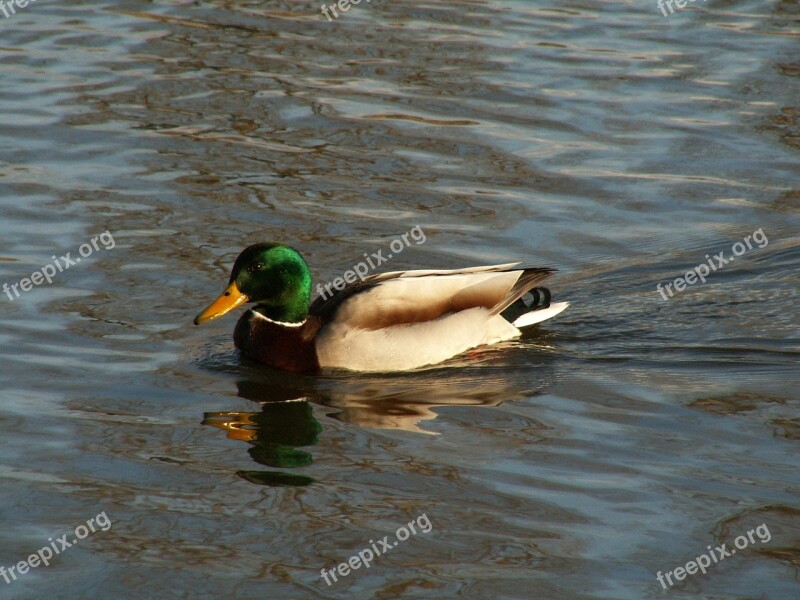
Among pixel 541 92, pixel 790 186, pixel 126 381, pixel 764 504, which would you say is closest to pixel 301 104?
pixel 541 92

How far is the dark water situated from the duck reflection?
0.03m

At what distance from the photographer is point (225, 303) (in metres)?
8.00

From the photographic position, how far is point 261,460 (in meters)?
6.72

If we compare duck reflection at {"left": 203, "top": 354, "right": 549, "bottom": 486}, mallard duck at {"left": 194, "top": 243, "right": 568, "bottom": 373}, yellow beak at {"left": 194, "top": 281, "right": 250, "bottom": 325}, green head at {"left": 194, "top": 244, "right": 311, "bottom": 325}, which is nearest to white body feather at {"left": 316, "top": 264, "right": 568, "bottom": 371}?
mallard duck at {"left": 194, "top": 243, "right": 568, "bottom": 373}

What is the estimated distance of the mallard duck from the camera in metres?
8.04

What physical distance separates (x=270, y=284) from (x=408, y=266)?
4.99 ft

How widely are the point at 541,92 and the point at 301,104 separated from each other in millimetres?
2183

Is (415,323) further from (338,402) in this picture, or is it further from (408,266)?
(408,266)

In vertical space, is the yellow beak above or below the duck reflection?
above

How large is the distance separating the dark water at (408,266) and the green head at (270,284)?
1.36 ft

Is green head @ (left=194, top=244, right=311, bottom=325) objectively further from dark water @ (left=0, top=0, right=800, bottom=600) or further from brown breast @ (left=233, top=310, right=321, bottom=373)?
dark water @ (left=0, top=0, right=800, bottom=600)

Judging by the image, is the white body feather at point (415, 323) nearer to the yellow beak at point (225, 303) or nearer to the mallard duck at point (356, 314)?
the mallard duck at point (356, 314)

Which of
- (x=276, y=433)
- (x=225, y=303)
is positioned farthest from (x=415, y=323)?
(x=276, y=433)

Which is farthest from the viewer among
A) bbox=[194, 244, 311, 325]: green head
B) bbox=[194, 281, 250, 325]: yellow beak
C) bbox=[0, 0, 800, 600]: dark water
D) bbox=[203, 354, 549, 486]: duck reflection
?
bbox=[194, 244, 311, 325]: green head
